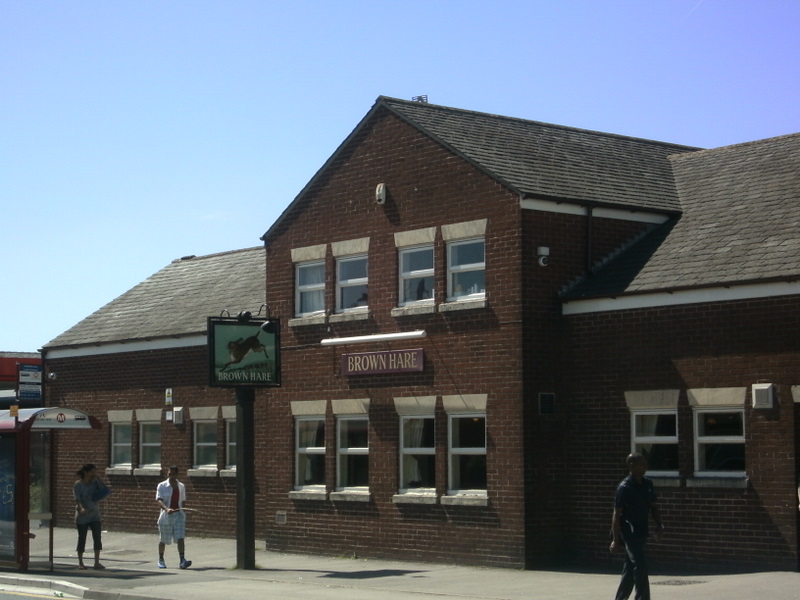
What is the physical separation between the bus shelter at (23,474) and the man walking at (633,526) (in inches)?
425

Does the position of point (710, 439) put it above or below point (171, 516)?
above

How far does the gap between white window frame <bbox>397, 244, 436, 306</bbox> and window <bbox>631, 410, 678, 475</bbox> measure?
13.9ft

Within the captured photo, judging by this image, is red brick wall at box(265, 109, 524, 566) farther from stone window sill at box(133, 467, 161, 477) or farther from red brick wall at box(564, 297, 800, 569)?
stone window sill at box(133, 467, 161, 477)

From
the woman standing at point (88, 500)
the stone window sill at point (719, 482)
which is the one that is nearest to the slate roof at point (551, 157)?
the stone window sill at point (719, 482)

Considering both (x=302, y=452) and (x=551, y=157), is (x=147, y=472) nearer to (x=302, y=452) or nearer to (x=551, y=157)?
(x=302, y=452)

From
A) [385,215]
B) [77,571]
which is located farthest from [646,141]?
[77,571]

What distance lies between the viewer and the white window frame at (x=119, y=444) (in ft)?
95.1

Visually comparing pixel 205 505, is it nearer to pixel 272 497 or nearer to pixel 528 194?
pixel 272 497

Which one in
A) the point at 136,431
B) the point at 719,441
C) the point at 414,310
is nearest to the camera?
the point at 719,441

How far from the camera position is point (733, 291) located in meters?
17.7

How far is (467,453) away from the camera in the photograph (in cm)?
2036

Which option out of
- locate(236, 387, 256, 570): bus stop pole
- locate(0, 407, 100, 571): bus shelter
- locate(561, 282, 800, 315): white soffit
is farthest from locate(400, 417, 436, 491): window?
locate(0, 407, 100, 571): bus shelter

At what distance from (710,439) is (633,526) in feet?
17.0

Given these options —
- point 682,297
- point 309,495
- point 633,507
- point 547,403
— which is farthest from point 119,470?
point 633,507
